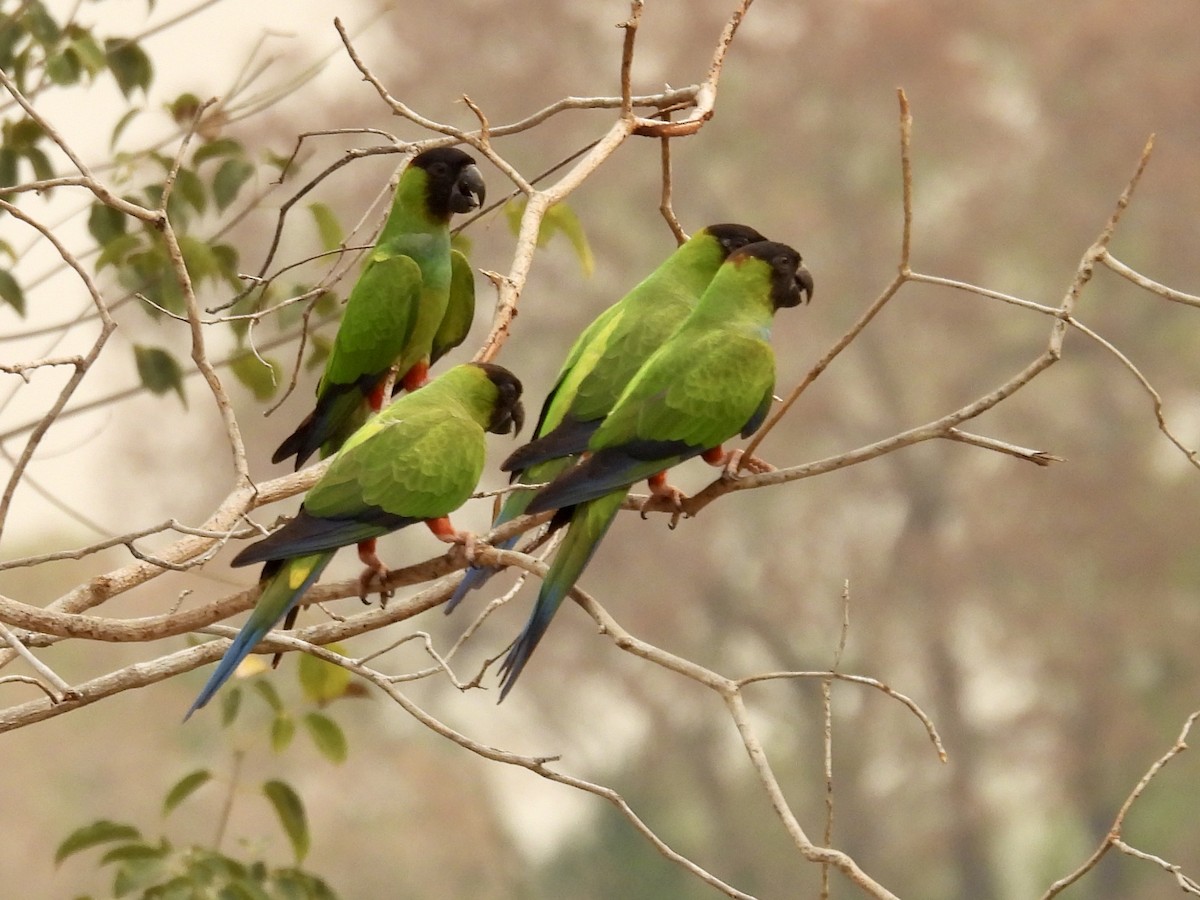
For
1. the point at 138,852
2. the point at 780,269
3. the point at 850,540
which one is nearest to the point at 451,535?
the point at 780,269

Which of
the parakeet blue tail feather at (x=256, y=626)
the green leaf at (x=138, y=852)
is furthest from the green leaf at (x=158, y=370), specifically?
the parakeet blue tail feather at (x=256, y=626)

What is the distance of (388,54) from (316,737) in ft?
28.4

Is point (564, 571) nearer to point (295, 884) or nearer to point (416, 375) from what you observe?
point (416, 375)

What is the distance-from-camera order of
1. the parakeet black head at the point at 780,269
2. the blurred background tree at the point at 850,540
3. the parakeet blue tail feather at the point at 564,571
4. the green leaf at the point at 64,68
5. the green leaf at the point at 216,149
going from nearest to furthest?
the parakeet blue tail feather at the point at 564,571 → the parakeet black head at the point at 780,269 → the green leaf at the point at 64,68 → the green leaf at the point at 216,149 → the blurred background tree at the point at 850,540

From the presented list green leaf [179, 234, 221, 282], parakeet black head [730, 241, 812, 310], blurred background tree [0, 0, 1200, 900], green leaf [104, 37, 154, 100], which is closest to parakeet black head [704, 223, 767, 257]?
parakeet black head [730, 241, 812, 310]

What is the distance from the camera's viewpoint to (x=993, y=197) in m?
10.6

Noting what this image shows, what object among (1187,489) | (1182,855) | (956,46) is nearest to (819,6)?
(956,46)

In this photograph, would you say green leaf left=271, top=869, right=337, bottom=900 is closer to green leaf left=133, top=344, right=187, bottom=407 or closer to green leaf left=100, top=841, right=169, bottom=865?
green leaf left=100, top=841, right=169, bottom=865

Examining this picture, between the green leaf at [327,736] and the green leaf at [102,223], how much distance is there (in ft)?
2.40

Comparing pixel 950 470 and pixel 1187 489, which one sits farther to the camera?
pixel 950 470

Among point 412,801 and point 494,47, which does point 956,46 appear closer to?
point 494,47

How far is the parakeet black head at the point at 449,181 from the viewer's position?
7.07 feet

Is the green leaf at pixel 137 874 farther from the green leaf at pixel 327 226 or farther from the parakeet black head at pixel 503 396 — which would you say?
the green leaf at pixel 327 226

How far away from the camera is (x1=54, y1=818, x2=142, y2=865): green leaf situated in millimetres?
2029
